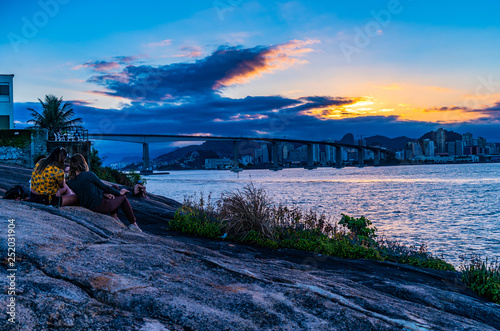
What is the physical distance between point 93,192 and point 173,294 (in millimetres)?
4508

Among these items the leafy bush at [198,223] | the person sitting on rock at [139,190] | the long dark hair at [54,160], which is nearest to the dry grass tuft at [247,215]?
the leafy bush at [198,223]

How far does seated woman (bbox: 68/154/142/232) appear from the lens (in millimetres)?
7461

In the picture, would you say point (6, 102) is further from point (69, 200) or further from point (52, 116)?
point (69, 200)

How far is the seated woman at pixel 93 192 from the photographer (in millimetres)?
7461

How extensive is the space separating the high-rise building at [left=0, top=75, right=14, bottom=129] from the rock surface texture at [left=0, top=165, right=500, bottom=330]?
3261 cm

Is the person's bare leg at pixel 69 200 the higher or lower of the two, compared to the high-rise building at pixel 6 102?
lower

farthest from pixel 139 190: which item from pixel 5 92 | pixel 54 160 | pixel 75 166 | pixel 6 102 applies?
pixel 5 92

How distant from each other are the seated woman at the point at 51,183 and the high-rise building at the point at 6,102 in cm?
3131

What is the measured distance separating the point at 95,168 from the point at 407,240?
21667 millimetres

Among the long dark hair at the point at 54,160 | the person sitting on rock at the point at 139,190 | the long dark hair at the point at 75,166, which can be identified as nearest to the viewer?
the long dark hair at the point at 54,160

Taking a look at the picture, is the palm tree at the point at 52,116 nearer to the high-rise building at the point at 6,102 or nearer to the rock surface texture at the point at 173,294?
the high-rise building at the point at 6,102

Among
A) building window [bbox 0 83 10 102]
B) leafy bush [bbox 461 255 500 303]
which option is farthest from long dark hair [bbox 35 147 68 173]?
building window [bbox 0 83 10 102]

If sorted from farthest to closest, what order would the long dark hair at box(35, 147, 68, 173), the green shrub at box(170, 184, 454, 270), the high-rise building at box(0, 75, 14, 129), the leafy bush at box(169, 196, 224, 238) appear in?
1. the high-rise building at box(0, 75, 14, 129)
2. the leafy bush at box(169, 196, 224, 238)
3. the green shrub at box(170, 184, 454, 270)
4. the long dark hair at box(35, 147, 68, 173)

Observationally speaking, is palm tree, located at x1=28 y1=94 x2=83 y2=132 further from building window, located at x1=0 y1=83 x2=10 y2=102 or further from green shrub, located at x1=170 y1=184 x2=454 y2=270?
green shrub, located at x1=170 y1=184 x2=454 y2=270
